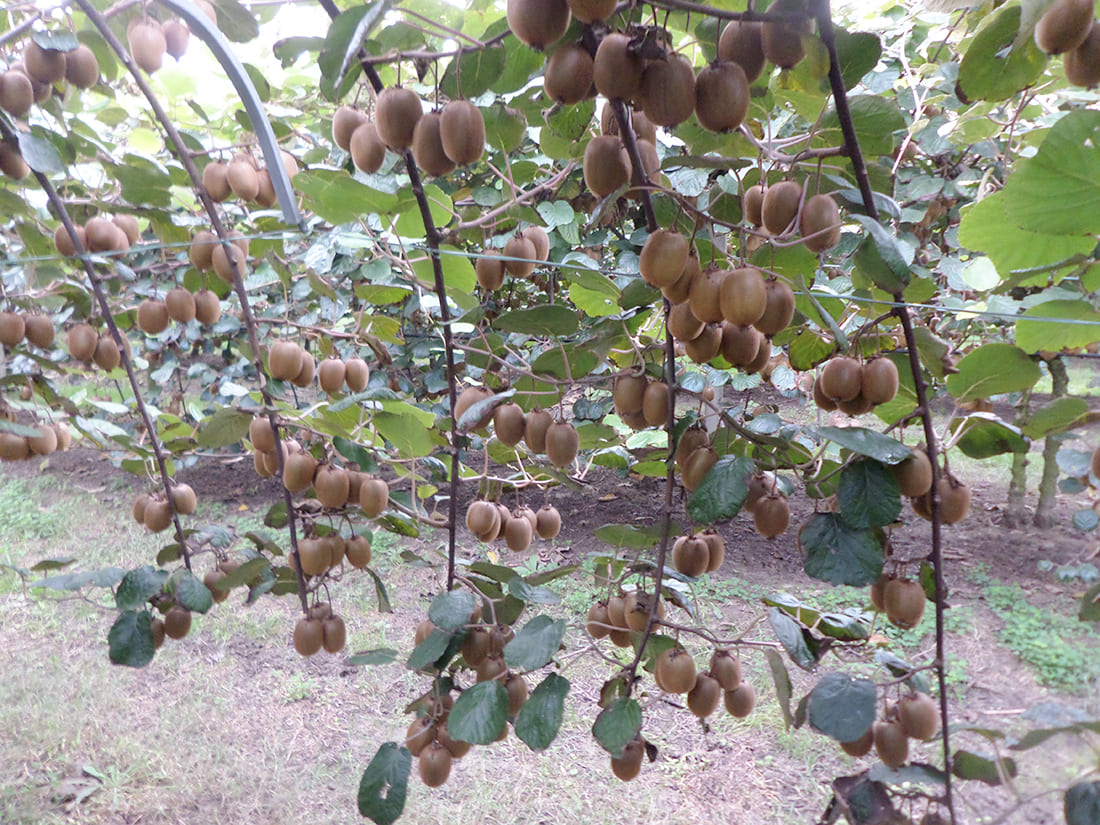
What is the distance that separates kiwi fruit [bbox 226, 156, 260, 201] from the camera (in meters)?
0.97

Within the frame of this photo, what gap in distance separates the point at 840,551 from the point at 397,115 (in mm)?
574

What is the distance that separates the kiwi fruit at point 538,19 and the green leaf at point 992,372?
46 centimetres

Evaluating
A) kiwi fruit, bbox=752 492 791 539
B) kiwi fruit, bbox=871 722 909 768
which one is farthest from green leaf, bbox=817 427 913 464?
kiwi fruit, bbox=871 722 909 768

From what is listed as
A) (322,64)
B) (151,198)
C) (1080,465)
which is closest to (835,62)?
(322,64)

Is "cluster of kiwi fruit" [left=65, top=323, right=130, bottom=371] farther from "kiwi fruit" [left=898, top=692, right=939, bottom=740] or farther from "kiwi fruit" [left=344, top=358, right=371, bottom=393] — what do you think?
"kiwi fruit" [left=898, top=692, right=939, bottom=740]

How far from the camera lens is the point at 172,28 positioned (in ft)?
3.11

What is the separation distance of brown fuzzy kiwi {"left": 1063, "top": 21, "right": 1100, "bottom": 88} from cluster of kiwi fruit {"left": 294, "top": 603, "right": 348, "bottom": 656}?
99cm

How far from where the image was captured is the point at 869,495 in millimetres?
625

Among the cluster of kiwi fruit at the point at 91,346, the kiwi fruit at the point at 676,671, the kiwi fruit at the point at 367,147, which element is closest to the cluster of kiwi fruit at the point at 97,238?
the cluster of kiwi fruit at the point at 91,346

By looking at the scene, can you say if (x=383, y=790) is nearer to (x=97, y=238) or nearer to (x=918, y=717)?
(x=918, y=717)

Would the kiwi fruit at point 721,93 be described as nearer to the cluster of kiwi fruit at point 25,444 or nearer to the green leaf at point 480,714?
the green leaf at point 480,714

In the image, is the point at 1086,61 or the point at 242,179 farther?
the point at 242,179

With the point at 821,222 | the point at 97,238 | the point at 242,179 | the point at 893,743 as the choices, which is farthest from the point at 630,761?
the point at 97,238

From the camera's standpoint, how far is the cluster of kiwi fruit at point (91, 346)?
1.20 m
